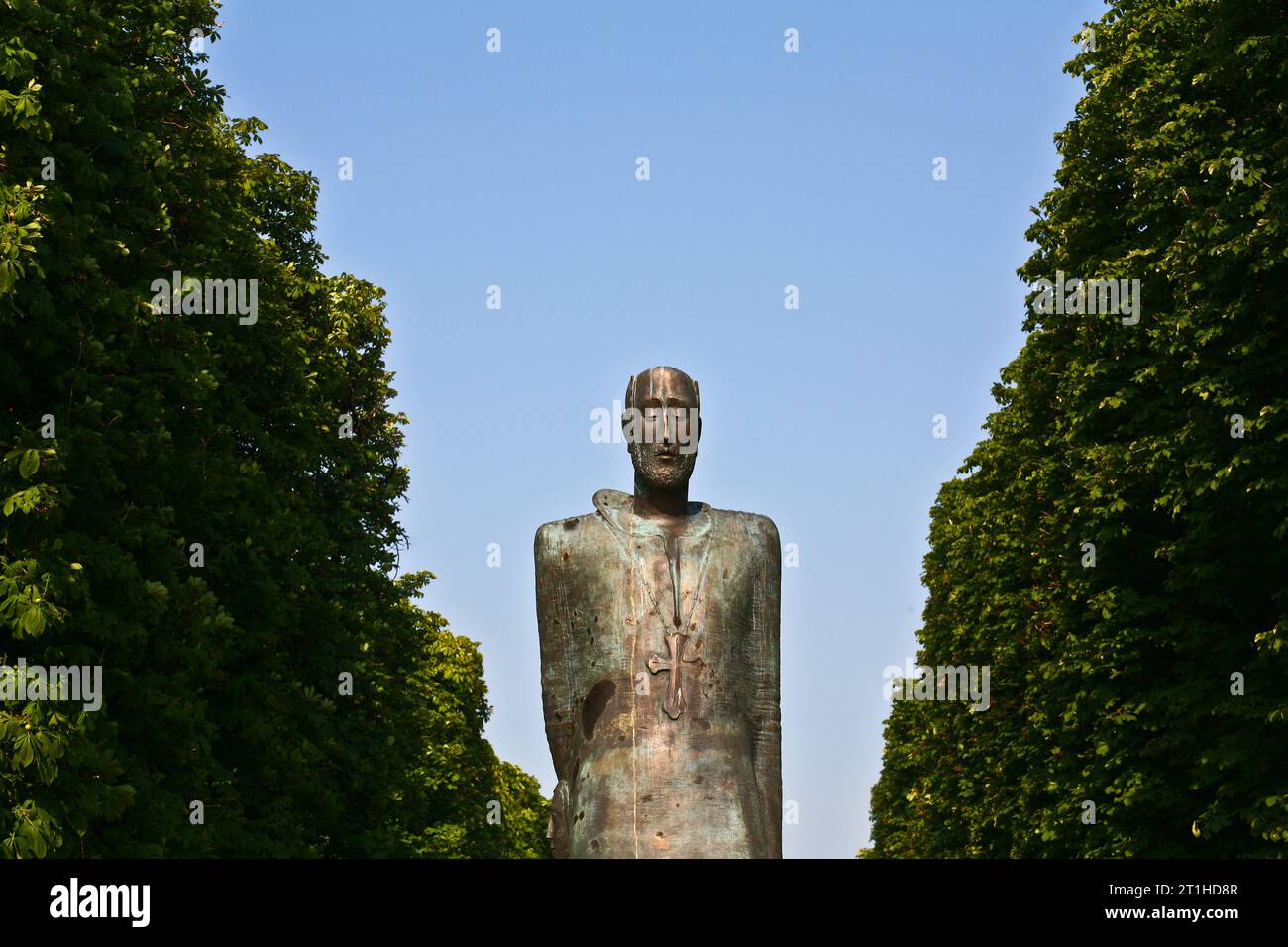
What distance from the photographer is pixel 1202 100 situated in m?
36.5

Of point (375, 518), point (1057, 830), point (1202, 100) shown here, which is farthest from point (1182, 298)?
point (375, 518)

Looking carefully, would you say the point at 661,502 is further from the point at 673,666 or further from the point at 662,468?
the point at 673,666

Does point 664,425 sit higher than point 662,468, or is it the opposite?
point 664,425

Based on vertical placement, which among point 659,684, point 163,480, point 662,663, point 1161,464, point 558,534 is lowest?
point 659,684

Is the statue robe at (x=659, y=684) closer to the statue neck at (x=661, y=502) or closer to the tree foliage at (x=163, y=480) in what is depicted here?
the statue neck at (x=661, y=502)

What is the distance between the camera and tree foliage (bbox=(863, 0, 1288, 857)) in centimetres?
3181

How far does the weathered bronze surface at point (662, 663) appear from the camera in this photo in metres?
11.1

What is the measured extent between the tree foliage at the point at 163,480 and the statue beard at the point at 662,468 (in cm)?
1328

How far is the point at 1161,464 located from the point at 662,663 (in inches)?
996

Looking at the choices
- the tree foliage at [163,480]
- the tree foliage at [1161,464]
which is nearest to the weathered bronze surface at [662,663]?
the tree foliage at [163,480]

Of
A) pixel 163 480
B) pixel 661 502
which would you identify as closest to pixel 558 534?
pixel 661 502

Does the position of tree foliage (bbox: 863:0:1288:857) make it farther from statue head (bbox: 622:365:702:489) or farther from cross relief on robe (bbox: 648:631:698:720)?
cross relief on robe (bbox: 648:631:698:720)

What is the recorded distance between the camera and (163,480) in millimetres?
28625
